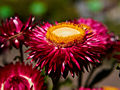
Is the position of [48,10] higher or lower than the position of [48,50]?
higher

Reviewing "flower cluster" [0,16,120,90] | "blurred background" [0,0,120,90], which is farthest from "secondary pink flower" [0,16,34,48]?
"blurred background" [0,0,120,90]

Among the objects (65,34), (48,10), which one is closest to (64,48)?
(65,34)

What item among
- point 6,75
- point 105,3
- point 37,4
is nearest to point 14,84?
point 6,75

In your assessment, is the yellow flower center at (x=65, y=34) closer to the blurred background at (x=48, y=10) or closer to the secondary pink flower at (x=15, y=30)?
the secondary pink flower at (x=15, y=30)

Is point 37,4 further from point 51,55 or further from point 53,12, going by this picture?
point 51,55

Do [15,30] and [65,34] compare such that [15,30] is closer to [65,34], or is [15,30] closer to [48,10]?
[65,34]

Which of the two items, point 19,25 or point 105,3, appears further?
point 105,3
